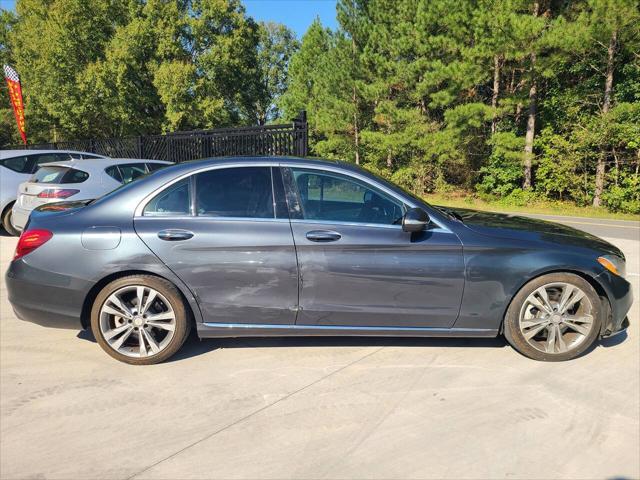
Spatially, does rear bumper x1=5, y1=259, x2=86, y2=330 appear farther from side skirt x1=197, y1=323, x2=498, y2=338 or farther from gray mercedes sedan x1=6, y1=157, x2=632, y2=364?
side skirt x1=197, y1=323, x2=498, y2=338

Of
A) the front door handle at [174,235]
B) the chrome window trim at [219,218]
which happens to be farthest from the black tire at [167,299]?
the chrome window trim at [219,218]

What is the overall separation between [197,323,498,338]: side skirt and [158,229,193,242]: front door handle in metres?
0.68

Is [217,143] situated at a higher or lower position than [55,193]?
higher

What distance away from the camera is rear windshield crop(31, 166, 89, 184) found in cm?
751

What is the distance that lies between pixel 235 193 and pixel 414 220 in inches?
54.9

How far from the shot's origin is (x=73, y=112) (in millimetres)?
29516

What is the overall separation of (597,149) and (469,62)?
5.47 m

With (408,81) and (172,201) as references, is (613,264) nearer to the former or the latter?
(172,201)

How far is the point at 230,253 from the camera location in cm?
341

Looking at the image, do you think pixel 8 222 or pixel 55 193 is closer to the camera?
pixel 55 193

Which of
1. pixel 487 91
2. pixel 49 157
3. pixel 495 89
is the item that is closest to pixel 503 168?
pixel 495 89

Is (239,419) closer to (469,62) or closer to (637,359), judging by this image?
Result: (637,359)

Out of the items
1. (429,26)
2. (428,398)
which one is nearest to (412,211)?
(428,398)

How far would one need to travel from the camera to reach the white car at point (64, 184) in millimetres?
7367
